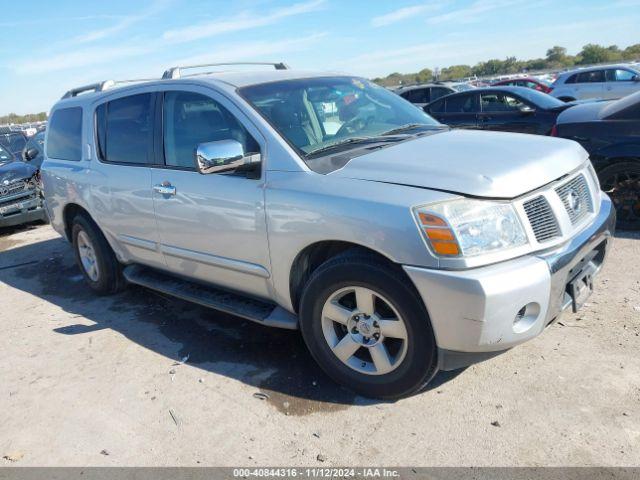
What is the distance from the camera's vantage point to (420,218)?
257cm

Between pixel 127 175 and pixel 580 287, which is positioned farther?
pixel 127 175

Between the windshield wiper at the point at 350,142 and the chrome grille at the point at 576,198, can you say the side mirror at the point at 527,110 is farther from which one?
the windshield wiper at the point at 350,142

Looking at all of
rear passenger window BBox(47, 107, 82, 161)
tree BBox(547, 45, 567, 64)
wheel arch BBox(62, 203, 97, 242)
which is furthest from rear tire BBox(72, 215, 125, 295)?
tree BBox(547, 45, 567, 64)

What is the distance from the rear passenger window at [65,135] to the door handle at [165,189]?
1480 mm

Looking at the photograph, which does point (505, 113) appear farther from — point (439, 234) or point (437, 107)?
point (439, 234)

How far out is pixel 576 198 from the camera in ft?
10.2

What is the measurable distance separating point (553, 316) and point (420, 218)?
0.89 m

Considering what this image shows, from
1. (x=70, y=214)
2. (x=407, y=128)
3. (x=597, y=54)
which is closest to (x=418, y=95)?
(x=70, y=214)

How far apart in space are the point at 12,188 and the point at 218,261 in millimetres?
6359

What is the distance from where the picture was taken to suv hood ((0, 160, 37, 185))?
8.39 meters

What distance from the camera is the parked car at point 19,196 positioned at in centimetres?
826

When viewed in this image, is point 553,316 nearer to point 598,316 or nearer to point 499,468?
point 499,468

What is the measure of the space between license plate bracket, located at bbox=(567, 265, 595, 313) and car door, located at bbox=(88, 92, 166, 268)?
2.89m

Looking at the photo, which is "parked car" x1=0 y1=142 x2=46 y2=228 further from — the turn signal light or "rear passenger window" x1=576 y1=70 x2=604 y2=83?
"rear passenger window" x1=576 y1=70 x2=604 y2=83
